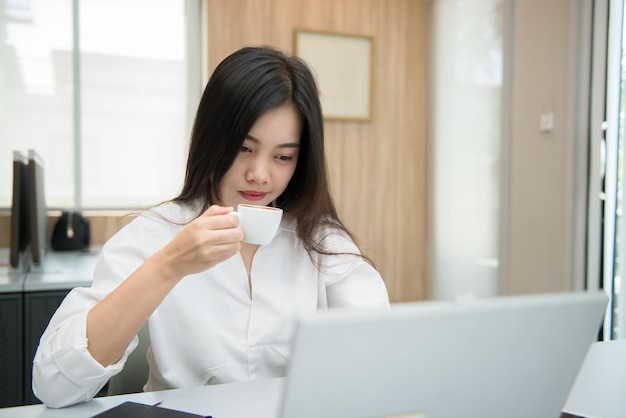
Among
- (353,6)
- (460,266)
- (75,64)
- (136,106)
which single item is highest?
(353,6)

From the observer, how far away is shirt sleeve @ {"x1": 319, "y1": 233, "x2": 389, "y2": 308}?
4.02 feet

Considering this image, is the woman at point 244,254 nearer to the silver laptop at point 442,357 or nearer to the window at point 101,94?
the silver laptop at point 442,357

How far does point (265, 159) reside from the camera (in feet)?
3.64

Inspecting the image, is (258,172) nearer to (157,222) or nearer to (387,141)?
(157,222)

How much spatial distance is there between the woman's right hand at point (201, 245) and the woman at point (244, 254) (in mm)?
177

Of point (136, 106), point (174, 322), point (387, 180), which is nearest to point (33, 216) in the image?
point (174, 322)

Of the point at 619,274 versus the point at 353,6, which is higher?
the point at 353,6

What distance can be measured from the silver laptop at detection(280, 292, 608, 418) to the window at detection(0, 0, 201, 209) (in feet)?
10.1

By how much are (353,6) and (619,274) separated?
90.4 inches

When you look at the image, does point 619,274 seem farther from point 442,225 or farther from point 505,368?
point 505,368

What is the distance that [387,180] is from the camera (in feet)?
12.3

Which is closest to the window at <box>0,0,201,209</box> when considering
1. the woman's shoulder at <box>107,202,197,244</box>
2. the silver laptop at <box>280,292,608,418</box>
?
the woman's shoulder at <box>107,202,197,244</box>

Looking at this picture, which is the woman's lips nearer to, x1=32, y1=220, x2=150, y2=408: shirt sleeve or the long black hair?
the long black hair

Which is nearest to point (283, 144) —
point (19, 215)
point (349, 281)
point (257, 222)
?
point (257, 222)
